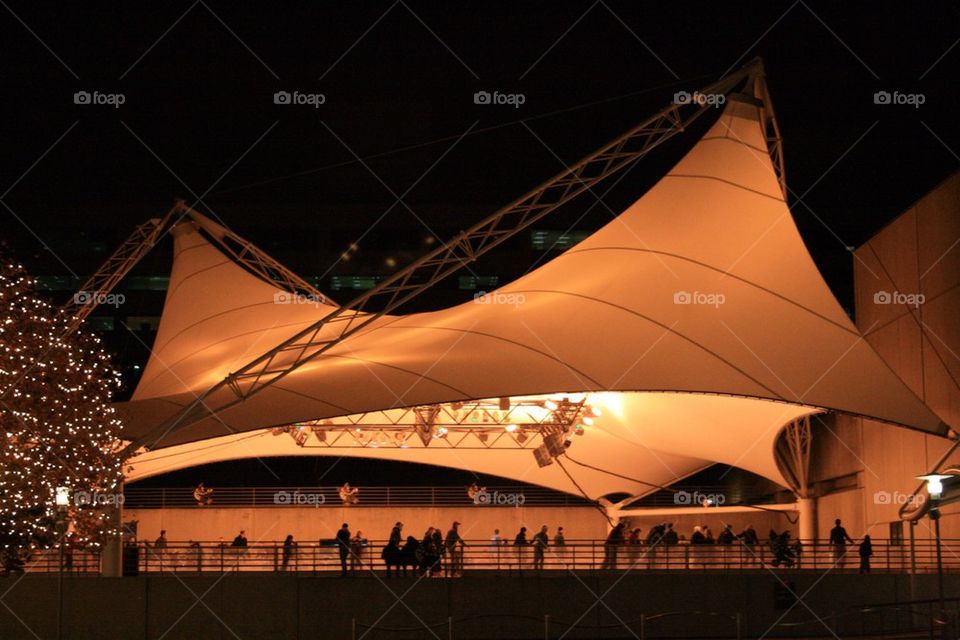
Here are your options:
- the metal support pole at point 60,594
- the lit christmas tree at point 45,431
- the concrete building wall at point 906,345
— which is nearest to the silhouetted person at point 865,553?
the concrete building wall at point 906,345

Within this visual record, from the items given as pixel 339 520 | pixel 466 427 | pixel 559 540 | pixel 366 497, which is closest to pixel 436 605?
pixel 559 540

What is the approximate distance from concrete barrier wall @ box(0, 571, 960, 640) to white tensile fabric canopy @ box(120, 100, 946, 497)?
2.86 metres

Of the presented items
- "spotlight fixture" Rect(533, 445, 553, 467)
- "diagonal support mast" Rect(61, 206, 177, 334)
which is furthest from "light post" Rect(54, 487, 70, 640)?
"spotlight fixture" Rect(533, 445, 553, 467)

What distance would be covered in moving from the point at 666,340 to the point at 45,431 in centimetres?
1087

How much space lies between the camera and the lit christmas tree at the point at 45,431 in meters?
21.7

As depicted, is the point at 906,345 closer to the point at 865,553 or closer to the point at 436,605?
the point at 865,553

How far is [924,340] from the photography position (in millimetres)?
27031

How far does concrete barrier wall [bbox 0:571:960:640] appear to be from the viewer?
68.5 feet

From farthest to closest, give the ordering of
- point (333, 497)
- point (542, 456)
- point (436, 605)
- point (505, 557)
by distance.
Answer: point (333, 497), point (542, 456), point (505, 557), point (436, 605)

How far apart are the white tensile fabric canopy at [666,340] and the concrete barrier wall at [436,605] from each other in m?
2.86

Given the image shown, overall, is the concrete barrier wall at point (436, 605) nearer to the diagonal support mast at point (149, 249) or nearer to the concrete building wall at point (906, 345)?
the concrete building wall at point (906, 345)

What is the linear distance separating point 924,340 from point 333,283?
32.4 m

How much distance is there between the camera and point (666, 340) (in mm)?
22078

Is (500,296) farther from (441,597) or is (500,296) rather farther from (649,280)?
(441,597)
